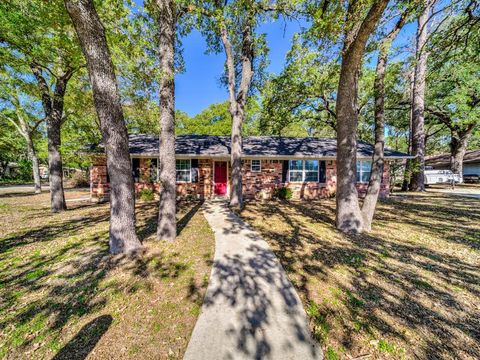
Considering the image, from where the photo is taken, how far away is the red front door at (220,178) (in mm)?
11648

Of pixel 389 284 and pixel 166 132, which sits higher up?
pixel 166 132

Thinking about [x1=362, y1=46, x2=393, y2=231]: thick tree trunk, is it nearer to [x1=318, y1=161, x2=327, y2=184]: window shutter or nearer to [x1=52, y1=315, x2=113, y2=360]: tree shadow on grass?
[x1=318, y1=161, x2=327, y2=184]: window shutter

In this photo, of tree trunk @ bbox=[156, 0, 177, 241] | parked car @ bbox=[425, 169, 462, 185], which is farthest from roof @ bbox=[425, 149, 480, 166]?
tree trunk @ bbox=[156, 0, 177, 241]

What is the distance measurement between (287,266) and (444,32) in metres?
8.45

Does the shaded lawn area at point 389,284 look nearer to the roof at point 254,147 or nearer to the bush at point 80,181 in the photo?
the roof at point 254,147

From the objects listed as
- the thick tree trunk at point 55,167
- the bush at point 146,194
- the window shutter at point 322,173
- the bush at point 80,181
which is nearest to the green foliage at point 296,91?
the window shutter at point 322,173

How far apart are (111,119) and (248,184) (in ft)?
27.2

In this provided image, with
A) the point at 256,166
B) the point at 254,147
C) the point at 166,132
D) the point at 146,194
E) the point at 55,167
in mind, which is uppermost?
the point at 254,147

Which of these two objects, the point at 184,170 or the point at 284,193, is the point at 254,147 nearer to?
the point at 284,193

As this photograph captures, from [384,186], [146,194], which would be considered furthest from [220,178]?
[384,186]

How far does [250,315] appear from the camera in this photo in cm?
267

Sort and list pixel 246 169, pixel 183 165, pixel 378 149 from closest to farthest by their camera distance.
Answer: pixel 378 149, pixel 183 165, pixel 246 169

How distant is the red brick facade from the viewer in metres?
10.9

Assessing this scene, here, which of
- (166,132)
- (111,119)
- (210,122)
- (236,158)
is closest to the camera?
(111,119)
